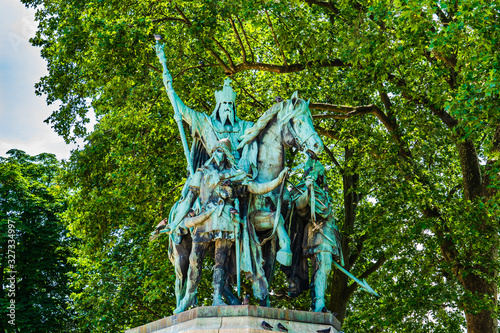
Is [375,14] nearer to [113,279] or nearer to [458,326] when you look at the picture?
[458,326]

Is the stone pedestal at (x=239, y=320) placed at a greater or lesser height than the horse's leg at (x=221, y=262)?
lesser

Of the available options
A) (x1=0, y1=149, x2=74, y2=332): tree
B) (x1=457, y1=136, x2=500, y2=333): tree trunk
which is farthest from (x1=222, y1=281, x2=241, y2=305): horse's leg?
(x1=0, y1=149, x2=74, y2=332): tree

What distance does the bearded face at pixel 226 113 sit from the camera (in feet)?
33.5

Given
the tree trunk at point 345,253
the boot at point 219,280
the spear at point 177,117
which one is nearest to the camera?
the boot at point 219,280

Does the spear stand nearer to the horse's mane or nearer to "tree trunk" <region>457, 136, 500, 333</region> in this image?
the horse's mane

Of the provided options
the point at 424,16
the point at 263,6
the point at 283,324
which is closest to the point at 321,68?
the point at 263,6

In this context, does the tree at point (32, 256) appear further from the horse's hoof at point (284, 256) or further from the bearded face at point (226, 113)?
the horse's hoof at point (284, 256)

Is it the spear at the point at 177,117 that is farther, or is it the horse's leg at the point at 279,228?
the spear at the point at 177,117

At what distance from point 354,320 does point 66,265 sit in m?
11.9

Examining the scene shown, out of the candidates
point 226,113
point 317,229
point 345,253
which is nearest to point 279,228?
point 317,229

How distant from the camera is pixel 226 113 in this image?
10.2 m

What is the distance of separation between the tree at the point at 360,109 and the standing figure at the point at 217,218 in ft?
20.5

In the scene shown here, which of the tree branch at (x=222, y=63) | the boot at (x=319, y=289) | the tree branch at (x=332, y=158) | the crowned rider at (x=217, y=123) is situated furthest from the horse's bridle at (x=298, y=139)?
the tree branch at (x=332, y=158)

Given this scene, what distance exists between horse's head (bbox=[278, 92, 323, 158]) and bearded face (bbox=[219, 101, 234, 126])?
2.86ft
